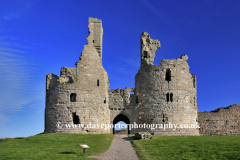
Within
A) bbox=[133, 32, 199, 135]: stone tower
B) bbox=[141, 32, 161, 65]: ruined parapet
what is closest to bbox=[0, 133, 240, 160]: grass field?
bbox=[133, 32, 199, 135]: stone tower

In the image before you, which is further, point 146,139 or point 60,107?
point 60,107

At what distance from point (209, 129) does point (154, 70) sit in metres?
10.4

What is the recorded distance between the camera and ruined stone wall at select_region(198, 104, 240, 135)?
34647 millimetres

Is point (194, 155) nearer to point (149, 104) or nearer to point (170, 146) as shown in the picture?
point (170, 146)

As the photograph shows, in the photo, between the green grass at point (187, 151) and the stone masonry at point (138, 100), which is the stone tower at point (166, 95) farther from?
the green grass at point (187, 151)

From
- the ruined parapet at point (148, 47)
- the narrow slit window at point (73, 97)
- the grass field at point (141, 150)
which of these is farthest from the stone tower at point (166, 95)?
the narrow slit window at point (73, 97)

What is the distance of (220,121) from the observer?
115 feet

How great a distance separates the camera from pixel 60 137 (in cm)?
2831

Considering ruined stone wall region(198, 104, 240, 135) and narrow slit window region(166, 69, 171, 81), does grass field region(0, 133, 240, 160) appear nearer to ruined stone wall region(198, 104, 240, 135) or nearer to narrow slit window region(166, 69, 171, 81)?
narrow slit window region(166, 69, 171, 81)

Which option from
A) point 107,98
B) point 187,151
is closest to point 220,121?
point 107,98

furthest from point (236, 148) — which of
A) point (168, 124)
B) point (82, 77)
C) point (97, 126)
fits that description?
point (82, 77)

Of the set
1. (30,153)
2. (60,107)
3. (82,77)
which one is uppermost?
(82,77)

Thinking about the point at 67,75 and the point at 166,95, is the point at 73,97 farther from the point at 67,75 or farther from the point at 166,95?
the point at 166,95

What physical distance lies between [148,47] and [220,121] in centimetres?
1331
